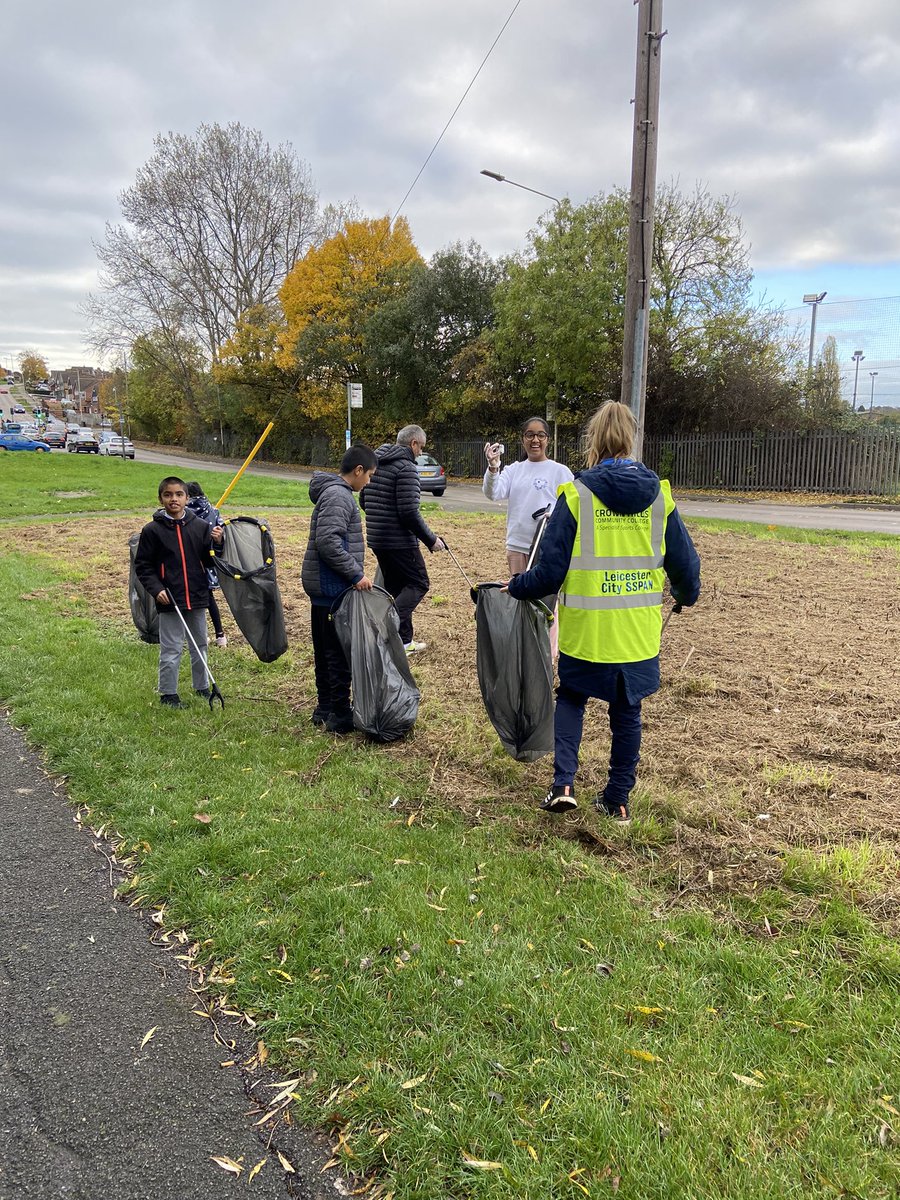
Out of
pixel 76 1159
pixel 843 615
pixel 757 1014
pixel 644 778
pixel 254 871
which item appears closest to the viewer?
pixel 76 1159

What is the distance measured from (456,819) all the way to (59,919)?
5.67 ft

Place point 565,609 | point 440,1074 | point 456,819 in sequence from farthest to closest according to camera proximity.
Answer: point 456,819 → point 565,609 → point 440,1074

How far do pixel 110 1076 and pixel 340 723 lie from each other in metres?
2.69

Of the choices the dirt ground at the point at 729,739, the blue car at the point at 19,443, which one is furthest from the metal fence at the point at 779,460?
the blue car at the point at 19,443

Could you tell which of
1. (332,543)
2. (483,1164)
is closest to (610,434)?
(332,543)

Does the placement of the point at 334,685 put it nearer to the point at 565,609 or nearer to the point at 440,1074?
the point at 565,609

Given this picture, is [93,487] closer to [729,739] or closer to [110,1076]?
[729,739]

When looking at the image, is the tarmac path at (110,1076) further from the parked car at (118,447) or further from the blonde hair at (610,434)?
the parked car at (118,447)

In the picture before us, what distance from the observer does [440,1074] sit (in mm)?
2146

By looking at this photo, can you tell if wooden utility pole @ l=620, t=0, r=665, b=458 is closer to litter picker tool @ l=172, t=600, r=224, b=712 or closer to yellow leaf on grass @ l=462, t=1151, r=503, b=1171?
litter picker tool @ l=172, t=600, r=224, b=712

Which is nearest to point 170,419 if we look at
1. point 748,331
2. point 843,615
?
point 748,331

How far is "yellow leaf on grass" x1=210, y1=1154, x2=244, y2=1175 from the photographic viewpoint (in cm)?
190

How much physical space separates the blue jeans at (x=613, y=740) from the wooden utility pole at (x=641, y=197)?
3684 mm

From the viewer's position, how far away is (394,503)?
17.6ft
